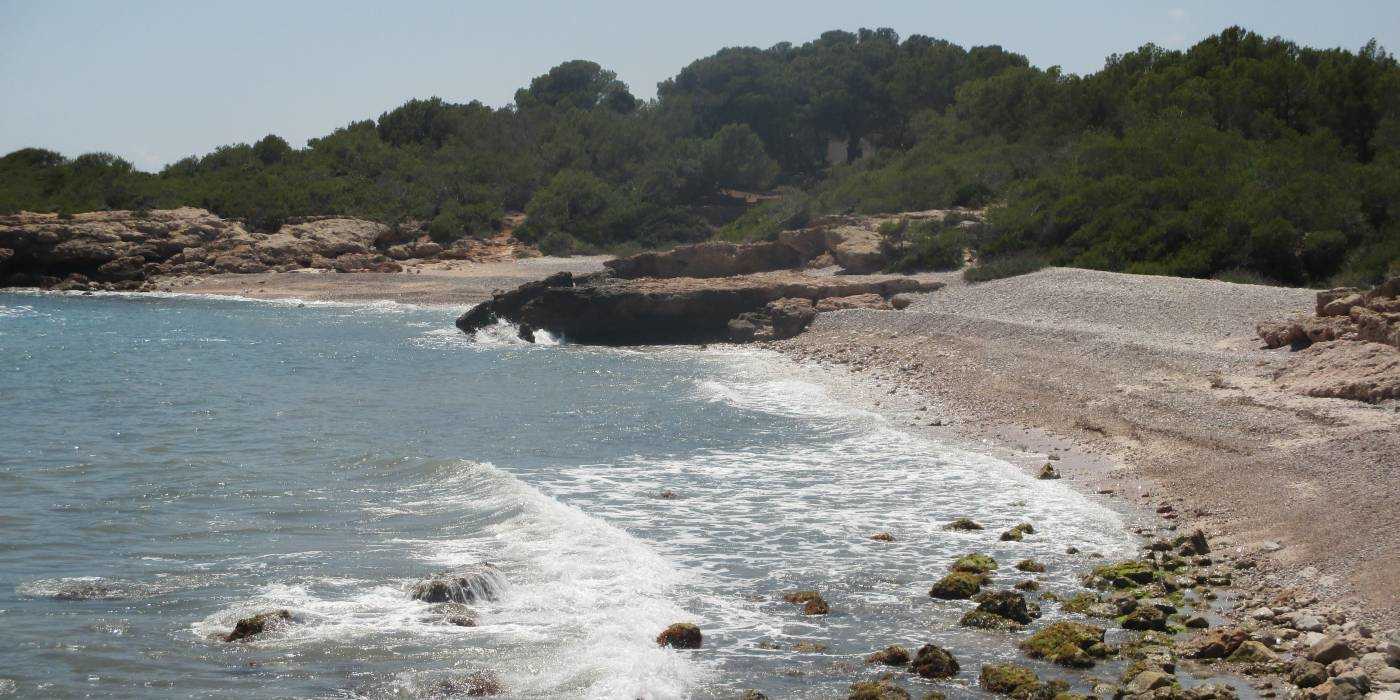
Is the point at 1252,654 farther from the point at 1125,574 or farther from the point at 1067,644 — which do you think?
the point at 1125,574

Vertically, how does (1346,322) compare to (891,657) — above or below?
above

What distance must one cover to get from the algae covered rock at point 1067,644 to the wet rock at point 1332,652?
1.31 m

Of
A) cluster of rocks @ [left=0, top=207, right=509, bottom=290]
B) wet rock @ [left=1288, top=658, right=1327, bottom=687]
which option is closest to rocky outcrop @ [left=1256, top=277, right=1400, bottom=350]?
wet rock @ [left=1288, top=658, right=1327, bottom=687]

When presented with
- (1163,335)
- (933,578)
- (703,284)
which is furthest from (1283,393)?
(703,284)

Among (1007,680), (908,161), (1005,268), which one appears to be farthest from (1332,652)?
(908,161)

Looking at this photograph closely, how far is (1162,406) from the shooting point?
1573 centimetres

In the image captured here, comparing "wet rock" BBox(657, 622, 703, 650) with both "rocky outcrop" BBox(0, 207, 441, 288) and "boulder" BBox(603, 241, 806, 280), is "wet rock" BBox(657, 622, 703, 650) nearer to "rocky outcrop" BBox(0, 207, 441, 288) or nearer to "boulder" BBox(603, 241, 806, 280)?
"boulder" BBox(603, 241, 806, 280)

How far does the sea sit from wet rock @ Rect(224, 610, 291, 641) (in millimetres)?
90

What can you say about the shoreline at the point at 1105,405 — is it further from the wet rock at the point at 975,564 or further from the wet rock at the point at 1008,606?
the wet rock at the point at 1008,606

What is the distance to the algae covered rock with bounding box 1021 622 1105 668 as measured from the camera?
827 centimetres

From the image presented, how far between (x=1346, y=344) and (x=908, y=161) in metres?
33.2

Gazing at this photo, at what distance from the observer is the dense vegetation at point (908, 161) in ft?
94.7

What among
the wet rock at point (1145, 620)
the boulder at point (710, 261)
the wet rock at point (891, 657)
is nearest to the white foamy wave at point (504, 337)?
the boulder at point (710, 261)

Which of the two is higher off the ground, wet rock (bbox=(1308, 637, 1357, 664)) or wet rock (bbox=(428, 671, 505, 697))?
wet rock (bbox=(1308, 637, 1357, 664))
